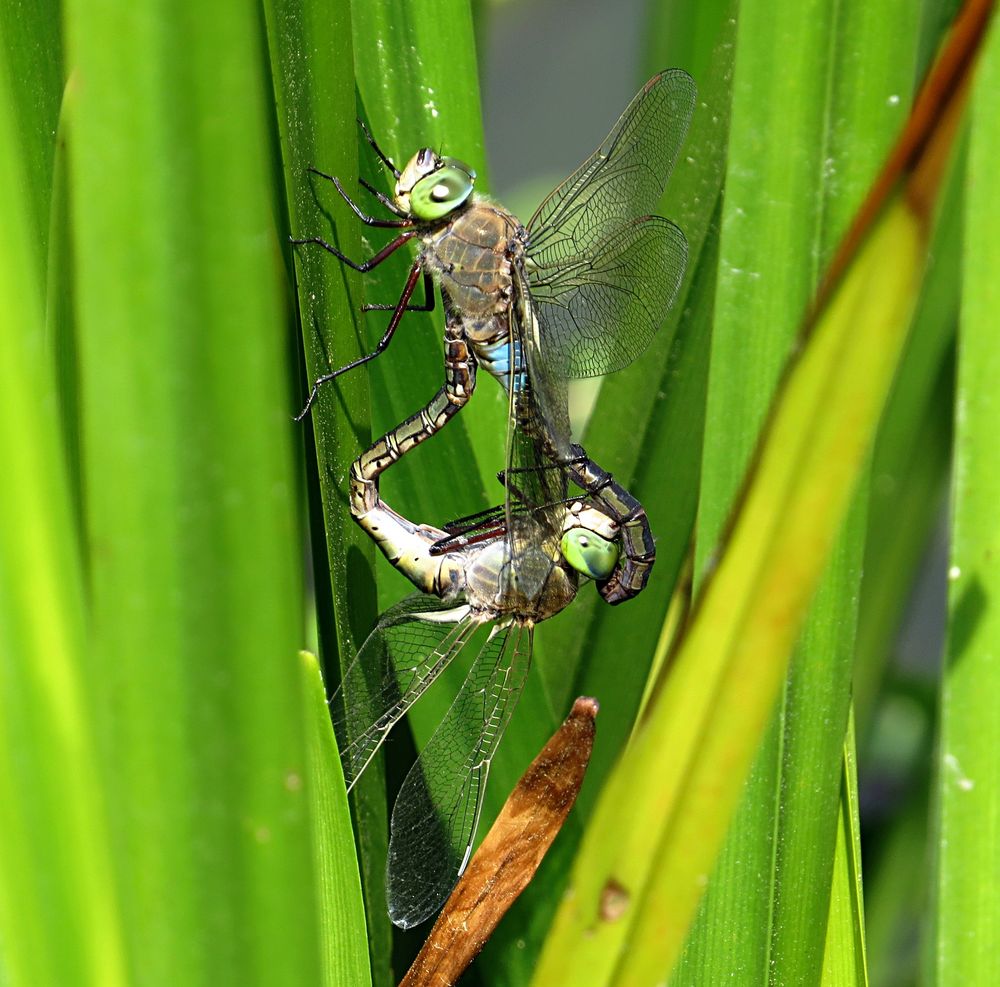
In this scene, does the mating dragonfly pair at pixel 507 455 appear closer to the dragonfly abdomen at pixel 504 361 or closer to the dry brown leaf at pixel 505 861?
the dragonfly abdomen at pixel 504 361

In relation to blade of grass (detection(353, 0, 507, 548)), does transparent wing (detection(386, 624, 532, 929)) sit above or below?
below

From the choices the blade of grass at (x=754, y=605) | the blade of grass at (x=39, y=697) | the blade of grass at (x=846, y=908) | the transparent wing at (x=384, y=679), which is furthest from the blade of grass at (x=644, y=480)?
the blade of grass at (x=39, y=697)

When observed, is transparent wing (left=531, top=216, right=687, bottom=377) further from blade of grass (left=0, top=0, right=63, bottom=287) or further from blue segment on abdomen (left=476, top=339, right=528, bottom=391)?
blade of grass (left=0, top=0, right=63, bottom=287)

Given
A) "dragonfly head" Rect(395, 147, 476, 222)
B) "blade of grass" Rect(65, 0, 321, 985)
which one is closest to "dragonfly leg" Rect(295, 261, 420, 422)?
"dragonfly head" Rect(395, 147, 476, 222)

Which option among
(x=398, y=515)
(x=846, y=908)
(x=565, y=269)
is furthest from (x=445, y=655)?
(x=565, y=269)

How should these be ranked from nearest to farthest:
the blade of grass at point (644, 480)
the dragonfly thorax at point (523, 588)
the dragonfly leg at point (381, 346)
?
the dragonfly leg at point (381, 346)
the blade of grass at point (644, 480)
the dragonfly thorax at point (523, 588)

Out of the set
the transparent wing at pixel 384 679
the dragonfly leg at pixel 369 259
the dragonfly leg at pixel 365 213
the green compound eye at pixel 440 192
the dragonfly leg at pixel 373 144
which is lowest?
the transparent wing at pixel 384 679

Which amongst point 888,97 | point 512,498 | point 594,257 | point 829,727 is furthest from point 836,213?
point 594,257
